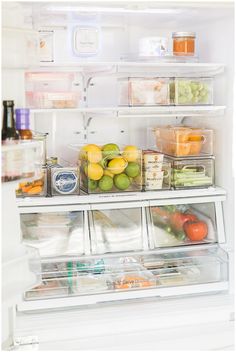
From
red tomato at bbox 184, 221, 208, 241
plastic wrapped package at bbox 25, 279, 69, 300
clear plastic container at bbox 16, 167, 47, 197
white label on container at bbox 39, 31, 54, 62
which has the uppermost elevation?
white label on container at bbox 39, 31, 54, 62

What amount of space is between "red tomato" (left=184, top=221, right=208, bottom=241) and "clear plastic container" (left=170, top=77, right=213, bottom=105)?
56 centimetres

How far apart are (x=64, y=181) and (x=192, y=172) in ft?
1.97

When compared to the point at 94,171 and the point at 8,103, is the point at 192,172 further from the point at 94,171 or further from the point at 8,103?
the point at 8,103

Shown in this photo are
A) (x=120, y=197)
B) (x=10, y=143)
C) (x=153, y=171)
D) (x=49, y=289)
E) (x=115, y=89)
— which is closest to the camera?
(x=10, y=143)

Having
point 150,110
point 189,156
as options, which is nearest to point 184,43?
point 150,110

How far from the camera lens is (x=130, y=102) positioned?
2.77 m

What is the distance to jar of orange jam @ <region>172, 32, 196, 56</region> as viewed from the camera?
9.44 feet

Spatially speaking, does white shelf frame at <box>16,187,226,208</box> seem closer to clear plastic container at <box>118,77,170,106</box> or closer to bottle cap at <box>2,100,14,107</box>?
clear plastic container at <box>118,77,170,106</box>

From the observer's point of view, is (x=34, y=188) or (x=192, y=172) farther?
(x=192, y=172)

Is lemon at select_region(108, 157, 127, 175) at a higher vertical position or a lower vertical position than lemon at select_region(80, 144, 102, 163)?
lower

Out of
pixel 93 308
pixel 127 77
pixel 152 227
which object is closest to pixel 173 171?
pixel 152 227

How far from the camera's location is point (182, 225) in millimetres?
2910

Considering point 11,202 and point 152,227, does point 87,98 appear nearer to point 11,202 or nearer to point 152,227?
point 152,227

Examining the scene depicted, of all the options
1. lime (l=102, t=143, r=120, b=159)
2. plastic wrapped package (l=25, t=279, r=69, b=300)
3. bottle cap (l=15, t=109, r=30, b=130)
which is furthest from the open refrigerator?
bottle cap (l=15, t=109, r=30, b=130)
